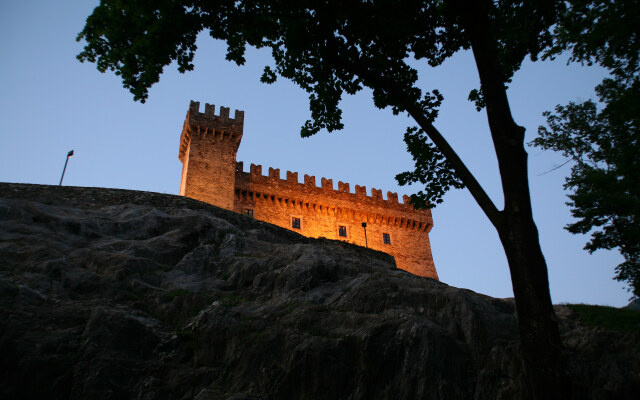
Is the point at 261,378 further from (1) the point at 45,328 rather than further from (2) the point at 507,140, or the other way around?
(2) the point at 507,140

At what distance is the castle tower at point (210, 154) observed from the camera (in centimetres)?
2630

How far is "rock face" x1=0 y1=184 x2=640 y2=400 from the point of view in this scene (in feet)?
17.5

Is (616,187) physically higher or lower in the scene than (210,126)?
lower

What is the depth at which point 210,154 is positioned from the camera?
27.8 meters

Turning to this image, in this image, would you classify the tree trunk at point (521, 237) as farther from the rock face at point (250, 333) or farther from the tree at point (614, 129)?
the tree at point (614, 129)

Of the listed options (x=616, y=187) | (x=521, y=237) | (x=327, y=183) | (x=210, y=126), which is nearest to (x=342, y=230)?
(x=327, y=183)

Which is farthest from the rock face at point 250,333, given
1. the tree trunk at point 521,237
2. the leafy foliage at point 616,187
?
the leafy foliage at point 616,187

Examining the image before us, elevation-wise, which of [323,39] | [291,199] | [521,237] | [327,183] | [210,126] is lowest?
[521,237]

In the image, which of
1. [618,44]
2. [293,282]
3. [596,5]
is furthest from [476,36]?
[618,44]

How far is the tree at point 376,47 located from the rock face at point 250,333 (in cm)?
173

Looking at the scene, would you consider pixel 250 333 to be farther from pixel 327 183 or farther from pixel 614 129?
pixel 327 183

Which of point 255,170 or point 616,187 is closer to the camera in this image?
point 616,187

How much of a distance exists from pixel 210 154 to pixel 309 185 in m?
7.65

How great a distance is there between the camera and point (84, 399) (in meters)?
5.02
